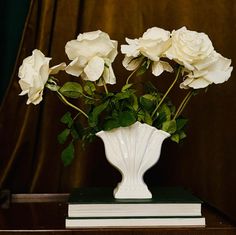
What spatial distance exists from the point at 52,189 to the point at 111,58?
0.48 metres

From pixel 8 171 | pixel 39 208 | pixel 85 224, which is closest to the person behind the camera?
pixel 85 224

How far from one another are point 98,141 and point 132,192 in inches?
14.2

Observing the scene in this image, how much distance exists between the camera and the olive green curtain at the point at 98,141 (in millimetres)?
1334

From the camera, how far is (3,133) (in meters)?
1.34

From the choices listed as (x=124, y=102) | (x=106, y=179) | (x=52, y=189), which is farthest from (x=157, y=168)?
(x=124, y=102)

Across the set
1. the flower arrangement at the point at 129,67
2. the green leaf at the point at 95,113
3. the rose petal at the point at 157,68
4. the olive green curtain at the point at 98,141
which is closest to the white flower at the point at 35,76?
the flower arrangement at the point at 129,67

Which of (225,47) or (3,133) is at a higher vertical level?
(225,47)

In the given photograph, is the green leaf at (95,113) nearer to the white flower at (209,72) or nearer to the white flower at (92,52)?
the white flower at (92,52)

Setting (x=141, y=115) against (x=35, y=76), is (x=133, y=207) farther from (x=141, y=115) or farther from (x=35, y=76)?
(x=35, y=76)

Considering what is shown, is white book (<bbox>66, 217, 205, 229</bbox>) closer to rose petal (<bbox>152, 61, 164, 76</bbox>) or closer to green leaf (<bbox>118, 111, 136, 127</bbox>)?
green leaf (<bbox>118, 111, 136, 127</bbox>)

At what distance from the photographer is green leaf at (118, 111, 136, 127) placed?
99cm

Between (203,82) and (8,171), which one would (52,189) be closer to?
(8,171)

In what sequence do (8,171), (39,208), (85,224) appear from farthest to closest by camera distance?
1. (8,171)
2. (39,208)
3. (85,224)

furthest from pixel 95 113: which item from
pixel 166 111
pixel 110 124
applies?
pixel 166 111
